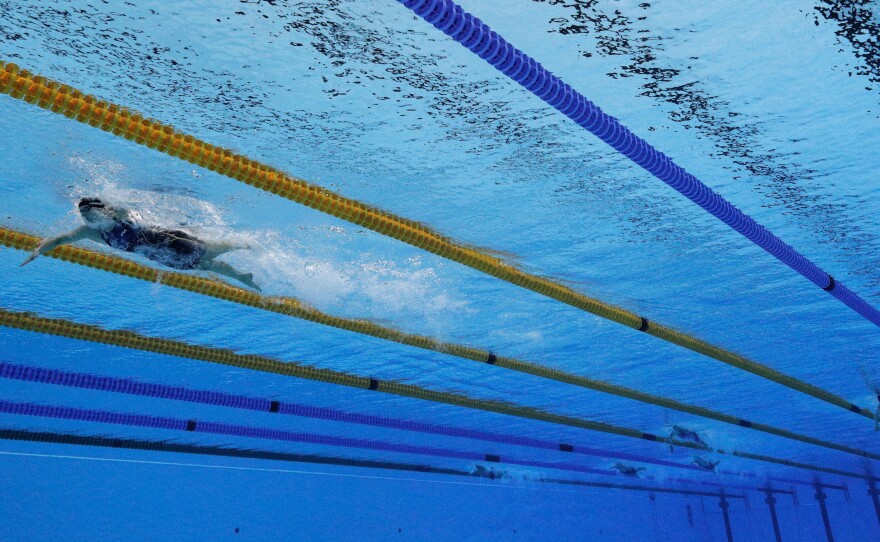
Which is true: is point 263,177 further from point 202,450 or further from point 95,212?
point 202,450

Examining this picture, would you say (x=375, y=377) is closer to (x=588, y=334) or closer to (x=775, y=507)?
(x=588, y=334)

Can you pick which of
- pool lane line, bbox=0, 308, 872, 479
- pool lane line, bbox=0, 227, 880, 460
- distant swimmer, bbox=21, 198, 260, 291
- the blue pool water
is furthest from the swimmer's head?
pool lane line, bbox=0, 308, 872, 479

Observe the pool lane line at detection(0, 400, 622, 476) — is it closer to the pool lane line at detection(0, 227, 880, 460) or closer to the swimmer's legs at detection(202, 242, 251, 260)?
the pool lane line at detection(0, 227, 880, 460)

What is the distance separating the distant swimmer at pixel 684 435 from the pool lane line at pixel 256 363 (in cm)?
133

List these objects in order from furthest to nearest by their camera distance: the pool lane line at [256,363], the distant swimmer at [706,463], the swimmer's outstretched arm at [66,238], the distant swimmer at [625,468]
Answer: the distant swimmer at [625,468] < the distant swimmer at [706,463] < the pool lane line at [256,363] < the swimmer's outstretched arm at [66,238]

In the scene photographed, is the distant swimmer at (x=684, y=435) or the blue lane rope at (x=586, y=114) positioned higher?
the blue lane rope at (x=586, y=114)

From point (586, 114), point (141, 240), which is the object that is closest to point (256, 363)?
point (141, 240)

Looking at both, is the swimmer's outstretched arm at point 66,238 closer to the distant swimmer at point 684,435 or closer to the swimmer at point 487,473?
the distant swimmer at point 684,435

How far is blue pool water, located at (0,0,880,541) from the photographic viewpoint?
3180mm

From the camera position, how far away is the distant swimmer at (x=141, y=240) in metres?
4.14

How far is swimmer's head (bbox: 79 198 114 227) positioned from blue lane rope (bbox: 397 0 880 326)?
8.52 ft

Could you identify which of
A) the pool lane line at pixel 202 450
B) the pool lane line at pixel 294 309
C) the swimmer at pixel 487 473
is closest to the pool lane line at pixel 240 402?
the swimmer at pixel 487 473

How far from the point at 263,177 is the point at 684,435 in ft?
31.7

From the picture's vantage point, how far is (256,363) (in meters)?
7.26
